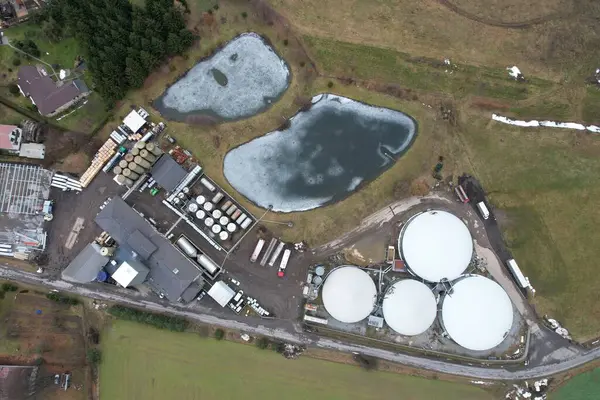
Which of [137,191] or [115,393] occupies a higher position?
[137,191]

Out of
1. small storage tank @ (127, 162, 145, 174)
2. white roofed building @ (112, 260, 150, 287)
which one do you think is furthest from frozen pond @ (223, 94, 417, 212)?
white roofed building @ (112, 260, 150, 287)

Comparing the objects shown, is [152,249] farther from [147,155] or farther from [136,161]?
[147,155]

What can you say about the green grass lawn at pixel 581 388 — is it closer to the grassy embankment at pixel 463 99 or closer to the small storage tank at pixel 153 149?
the grassy embankment at pixel 463 99

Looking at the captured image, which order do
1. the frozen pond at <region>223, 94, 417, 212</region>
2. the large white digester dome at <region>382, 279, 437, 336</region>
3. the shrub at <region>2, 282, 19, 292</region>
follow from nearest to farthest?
1. the large white digester dome at <region>382, 279, 437, 336</region>
2. the shrub at <region>2, 282, 19, 292</region>
3. the frozen pond at <region>223, 94, 417, 212</region>

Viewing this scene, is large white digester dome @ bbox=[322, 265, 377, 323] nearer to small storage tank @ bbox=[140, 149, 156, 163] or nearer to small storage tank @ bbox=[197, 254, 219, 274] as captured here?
small storage tank @ bbox=[197, 254, 219, 274]

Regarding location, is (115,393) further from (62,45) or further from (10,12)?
(10,12)

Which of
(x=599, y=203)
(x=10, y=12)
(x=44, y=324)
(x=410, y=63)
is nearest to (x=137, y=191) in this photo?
(x=44, y=324)
